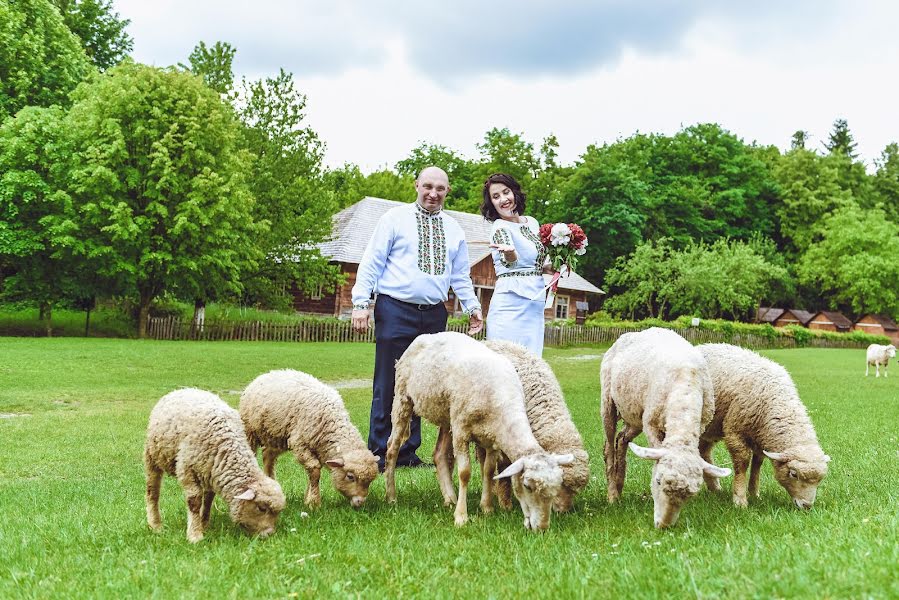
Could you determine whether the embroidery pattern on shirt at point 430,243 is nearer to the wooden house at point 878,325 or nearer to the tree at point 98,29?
the tree at point 98,29

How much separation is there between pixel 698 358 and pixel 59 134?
2871cm

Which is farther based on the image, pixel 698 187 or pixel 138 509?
pixel 698 187

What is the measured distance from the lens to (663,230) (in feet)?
196

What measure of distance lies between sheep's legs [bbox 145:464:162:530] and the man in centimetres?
235

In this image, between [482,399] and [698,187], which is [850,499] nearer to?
[482,399]

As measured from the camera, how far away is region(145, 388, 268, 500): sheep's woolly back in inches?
204

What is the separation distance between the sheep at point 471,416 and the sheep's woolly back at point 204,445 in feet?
4.77

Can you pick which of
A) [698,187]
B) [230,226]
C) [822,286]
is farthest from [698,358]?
[822,286]

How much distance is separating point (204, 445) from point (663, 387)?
3462mm

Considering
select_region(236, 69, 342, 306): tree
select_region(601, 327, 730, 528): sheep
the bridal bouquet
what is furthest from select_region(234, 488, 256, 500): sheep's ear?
select_region(236, 69, 342, 306): tree

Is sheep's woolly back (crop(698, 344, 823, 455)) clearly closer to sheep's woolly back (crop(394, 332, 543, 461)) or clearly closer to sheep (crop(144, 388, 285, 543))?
sheep's woolly back (crop(394, 332, 543, 461))

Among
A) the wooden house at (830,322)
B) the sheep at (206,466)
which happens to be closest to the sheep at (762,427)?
the sheep at (206,466)

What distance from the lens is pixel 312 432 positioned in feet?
19.8

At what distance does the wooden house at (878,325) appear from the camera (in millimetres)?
66625
